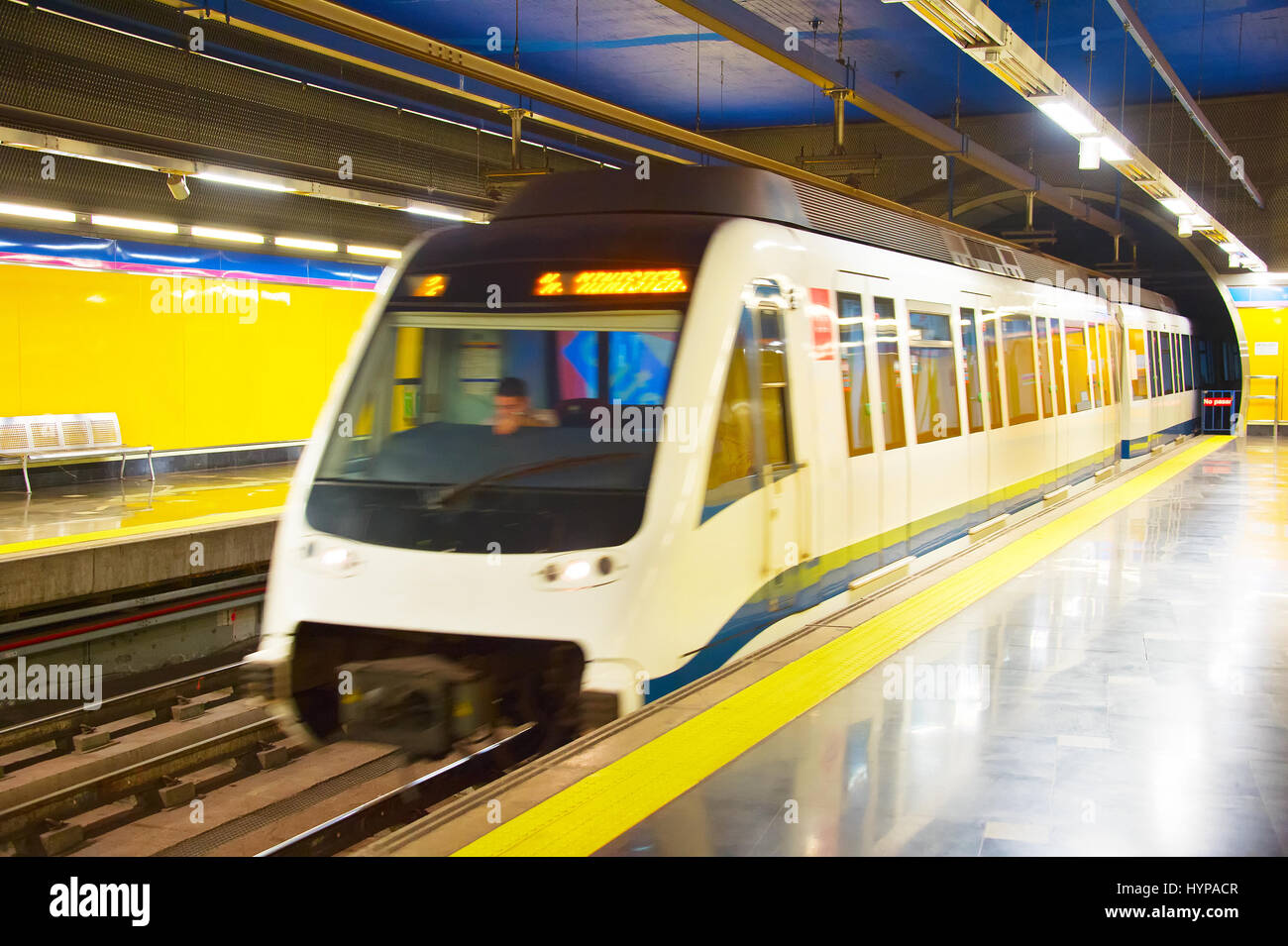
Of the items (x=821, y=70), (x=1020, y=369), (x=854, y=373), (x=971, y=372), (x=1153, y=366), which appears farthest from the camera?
(x=1153, y=366)

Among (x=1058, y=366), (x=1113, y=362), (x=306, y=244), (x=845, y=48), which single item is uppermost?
(x=845, y=48)

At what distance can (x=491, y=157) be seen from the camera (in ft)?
56.5

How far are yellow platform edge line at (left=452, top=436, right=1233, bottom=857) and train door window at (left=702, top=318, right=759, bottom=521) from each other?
87 centimetres

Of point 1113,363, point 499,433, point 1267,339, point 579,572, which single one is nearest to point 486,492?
point 499,433

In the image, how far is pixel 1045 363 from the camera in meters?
12.2

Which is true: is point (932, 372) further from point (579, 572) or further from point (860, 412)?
point (579, 572)

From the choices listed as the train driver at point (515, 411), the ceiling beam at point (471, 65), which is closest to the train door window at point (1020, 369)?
the ceiling beam at point (471, 65)

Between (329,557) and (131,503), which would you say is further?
(131,503)

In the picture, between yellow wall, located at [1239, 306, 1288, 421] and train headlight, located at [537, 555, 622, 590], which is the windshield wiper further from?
yellow wall, located at [1239, 306, 1288, 421]

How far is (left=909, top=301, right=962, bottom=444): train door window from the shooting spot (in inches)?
324

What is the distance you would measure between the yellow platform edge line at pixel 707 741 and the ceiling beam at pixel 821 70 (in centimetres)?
390

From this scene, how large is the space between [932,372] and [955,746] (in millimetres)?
4609

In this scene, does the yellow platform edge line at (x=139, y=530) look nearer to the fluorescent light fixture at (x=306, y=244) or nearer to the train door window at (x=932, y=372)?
the fluorescent light fixture at (x=306, y=244)
